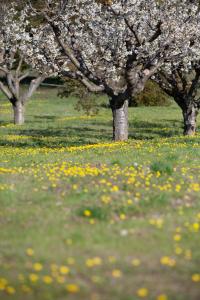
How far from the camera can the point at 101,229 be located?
9227mm

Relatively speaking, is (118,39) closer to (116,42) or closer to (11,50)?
(116,42)

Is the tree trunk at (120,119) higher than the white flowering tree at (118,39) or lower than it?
lower

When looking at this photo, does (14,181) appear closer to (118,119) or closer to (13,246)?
(13,246)

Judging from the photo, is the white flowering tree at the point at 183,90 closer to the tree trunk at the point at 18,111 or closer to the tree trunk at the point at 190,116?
the tree trunk at the point at 190,116

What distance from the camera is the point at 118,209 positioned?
10.3 m

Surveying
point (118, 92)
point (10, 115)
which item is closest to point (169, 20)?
point (118, 92)

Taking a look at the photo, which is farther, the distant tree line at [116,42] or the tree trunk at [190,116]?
the tree trunk at [190,116]

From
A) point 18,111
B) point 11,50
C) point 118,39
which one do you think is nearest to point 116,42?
point 118,39

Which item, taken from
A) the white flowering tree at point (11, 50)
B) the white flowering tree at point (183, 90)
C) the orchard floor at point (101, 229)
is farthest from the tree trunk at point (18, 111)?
the orchard floor at point (101, 229)

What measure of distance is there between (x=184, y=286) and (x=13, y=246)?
9.24ft

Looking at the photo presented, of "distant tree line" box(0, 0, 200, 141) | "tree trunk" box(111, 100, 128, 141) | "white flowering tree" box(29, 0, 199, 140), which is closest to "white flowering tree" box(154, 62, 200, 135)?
"distant tree line" box(0, 0, 200, 141)

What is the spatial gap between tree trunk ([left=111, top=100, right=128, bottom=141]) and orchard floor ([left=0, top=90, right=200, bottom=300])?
915 cm

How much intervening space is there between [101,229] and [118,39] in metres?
18.2

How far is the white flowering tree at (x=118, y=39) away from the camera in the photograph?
926 inches
